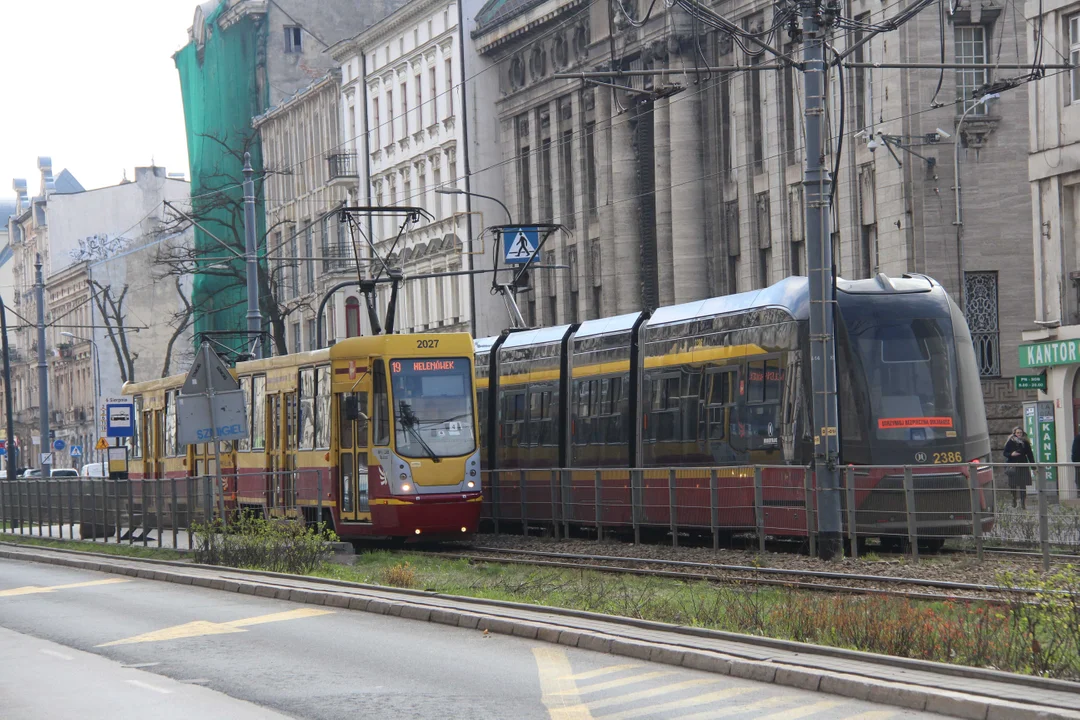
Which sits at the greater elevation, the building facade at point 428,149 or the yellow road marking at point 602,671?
the building facade at point 428,149

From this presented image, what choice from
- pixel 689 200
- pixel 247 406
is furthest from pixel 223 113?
pixel 247 406

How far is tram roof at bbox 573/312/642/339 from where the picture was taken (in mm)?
28531

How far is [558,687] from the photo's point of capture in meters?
12.0

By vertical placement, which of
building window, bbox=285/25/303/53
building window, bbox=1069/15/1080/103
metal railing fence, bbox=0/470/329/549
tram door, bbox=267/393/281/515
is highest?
building window, bbox=285/25/303/53

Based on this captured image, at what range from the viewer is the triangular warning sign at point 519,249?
1639 inches

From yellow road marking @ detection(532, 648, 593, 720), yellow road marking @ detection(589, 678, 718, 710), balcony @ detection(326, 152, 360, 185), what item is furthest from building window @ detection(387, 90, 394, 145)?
yellow road marking @ detection(589, 678, 718, 710)

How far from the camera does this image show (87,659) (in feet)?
48.4

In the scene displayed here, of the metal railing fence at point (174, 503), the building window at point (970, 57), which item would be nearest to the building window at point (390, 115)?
the building window at point (970, 57)

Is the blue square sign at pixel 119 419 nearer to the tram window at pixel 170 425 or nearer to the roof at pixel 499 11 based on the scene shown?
the tram window at pixel 170 425

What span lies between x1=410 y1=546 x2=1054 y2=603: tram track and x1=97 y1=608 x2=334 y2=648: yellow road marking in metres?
4.21

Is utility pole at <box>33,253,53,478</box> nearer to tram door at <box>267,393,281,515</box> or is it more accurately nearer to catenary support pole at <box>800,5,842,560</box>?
tram door at <box>267,393,281,515</box>

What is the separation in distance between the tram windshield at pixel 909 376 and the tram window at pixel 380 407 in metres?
7.80

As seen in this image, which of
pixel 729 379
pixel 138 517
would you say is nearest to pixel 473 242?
pixel 138 517

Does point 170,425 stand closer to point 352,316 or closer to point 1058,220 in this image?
point 1058,220
